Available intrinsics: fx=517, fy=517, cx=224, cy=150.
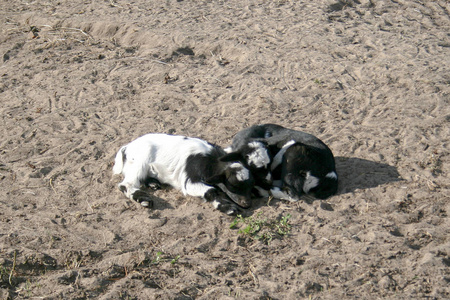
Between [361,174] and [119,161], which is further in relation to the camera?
[119,161]

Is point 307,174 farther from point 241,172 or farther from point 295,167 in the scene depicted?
point 241,172

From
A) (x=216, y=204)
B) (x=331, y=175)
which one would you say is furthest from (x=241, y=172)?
(x=331, y=175)

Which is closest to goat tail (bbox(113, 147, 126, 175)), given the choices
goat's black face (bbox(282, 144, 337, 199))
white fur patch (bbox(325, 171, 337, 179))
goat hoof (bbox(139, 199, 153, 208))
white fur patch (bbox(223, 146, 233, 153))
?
goat hoof (bbox(139, 199, 153, 208))

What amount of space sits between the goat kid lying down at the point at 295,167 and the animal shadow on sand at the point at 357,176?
0.12 meters

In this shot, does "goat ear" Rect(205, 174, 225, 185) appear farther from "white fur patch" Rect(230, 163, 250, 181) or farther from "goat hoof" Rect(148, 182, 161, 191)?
"goat hoof" Rect(148, 182, 161, 191)

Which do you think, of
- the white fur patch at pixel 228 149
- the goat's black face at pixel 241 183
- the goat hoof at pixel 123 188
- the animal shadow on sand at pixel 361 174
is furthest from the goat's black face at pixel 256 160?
the goat hoof at pixel 123 188

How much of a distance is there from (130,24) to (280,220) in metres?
A: 6.45

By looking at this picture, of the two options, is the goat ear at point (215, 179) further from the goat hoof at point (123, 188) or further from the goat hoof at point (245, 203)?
the goat hoof at point (123, 188)

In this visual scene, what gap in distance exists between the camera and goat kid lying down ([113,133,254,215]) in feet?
18.8

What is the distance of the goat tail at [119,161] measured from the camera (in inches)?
249

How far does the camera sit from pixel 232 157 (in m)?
5.85

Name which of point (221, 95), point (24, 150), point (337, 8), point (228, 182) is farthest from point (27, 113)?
point (337, 8)

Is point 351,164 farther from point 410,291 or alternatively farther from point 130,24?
point 130,24

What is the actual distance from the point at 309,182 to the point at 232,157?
92 cm
